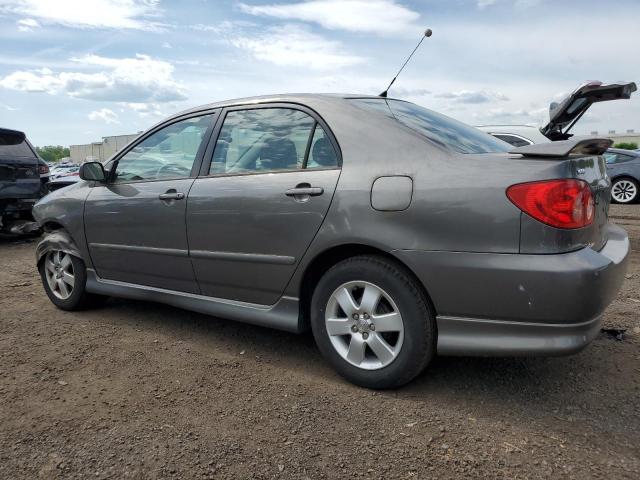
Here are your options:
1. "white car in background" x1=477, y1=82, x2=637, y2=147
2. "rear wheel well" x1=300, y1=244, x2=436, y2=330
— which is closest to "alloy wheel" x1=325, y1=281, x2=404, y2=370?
"rear wheel well" x1=300, y1=244, x2=436, y2=330

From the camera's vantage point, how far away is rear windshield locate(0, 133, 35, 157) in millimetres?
7707

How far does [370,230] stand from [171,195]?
58.7 inches

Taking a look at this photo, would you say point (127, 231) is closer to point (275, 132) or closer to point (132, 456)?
point (275, 132)

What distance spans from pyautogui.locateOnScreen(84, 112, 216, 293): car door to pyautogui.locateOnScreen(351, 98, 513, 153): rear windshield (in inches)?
45.4

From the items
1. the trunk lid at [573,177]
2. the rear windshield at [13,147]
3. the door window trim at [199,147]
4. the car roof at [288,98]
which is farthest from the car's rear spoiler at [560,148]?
the rear windshield at [13,147]

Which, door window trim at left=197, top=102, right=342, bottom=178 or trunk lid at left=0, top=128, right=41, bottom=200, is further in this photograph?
trunk lid at left=0, top=128, right=41, bottom=200

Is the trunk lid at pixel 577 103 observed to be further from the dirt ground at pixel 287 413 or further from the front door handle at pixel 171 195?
the front door handle at pixel 171 195

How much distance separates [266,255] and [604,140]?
1.88 metres

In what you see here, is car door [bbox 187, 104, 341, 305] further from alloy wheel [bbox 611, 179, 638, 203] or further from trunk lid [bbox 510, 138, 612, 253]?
alloy wheel [bbox 611, 179, 638, 203]

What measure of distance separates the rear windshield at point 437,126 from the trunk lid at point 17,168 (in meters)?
6.38

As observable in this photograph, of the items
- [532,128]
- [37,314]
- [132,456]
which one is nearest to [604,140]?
[132,456]

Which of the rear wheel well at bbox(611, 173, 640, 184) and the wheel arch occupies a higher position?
the wheel arch

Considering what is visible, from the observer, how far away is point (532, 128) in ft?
24.7

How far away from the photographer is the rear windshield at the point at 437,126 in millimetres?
2824
